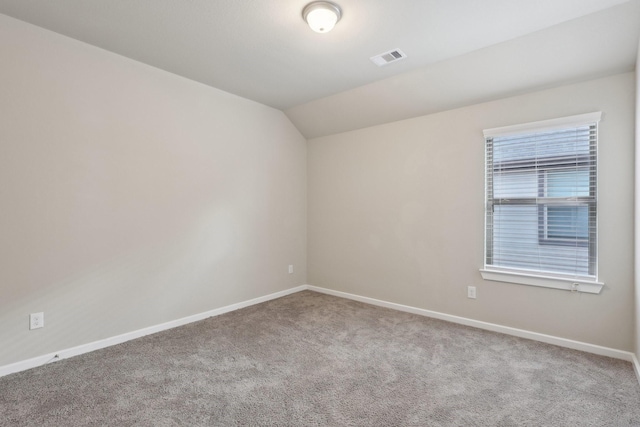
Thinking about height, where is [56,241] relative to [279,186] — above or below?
below

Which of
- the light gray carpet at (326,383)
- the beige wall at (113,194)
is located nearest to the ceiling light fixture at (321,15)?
the beige wall at (113,194)

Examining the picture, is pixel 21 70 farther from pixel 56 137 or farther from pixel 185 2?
pixel 185 2

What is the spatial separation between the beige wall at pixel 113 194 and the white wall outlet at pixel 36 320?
35mm

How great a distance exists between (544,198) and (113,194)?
3978 millimetres

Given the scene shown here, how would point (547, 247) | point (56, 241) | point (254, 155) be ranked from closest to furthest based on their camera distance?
1. point (56, 241)
2. point (547, 247)
3. point (254, 155)

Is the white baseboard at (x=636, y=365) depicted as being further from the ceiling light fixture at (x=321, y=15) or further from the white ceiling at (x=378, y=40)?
the ceiling light fixture at (x=321, y=15)

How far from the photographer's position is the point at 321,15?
214cm

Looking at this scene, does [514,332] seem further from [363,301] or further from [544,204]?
[363,301]

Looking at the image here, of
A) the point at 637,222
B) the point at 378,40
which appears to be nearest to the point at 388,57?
the point at 378,40

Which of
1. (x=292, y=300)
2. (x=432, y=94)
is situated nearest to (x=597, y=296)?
(x=432, y=94)

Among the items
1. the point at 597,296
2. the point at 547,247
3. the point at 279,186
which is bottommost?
the point at 597,296

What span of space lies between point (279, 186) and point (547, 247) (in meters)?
3.17

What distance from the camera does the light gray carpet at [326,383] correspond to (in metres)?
1.84

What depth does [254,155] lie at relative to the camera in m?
4.05
